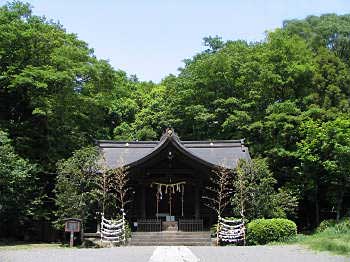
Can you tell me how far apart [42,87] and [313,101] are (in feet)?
53.6

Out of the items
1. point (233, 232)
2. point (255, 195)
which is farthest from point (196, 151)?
point (233, 232)

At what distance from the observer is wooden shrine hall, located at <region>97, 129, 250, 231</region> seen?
73.3 ft

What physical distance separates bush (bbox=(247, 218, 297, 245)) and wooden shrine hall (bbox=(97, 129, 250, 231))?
12.2 ft

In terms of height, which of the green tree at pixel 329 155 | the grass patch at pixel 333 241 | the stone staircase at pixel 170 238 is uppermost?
the green tree at pixel 329 155

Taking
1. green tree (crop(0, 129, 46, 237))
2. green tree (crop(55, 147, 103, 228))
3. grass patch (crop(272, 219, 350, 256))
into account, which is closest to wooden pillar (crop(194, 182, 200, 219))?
green tree (crop(55, 147, 103, 228))

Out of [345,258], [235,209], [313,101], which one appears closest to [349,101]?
[313,101]

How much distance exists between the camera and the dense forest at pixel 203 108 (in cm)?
2453

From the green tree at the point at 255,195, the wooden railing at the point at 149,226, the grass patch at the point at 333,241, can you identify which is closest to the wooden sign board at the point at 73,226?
the wooden railing at the point at 149,226

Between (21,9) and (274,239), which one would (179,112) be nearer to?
(21,9)

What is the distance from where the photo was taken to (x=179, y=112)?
35.3 metres

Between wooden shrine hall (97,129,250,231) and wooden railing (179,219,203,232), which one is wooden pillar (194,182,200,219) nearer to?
wooden shrine hall (97,129,250,231)

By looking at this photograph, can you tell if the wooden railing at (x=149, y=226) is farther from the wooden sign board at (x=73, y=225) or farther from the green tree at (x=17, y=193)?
the green tree at (x=17, y=193)

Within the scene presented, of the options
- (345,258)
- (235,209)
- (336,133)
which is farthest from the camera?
(336,133)

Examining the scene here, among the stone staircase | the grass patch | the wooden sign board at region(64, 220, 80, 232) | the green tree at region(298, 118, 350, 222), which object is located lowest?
the stone staircase
